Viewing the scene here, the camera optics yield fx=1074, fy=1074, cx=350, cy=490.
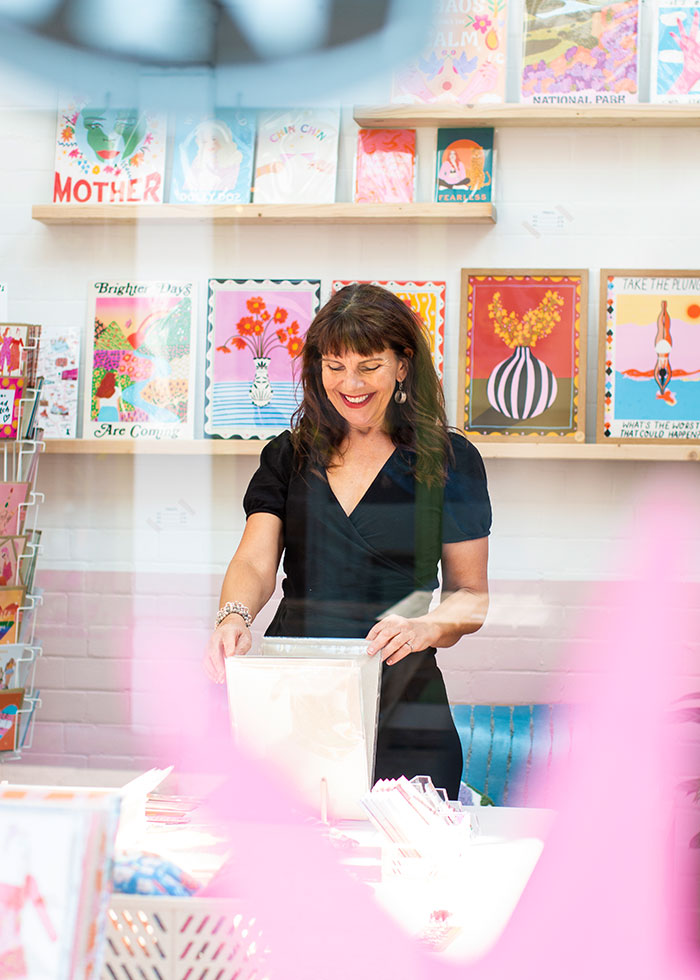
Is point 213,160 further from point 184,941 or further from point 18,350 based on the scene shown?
point 184,941

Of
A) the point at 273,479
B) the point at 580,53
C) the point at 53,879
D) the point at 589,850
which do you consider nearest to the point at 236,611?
the point at 273,479

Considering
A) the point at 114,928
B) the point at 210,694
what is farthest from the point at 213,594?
the point at 114,928

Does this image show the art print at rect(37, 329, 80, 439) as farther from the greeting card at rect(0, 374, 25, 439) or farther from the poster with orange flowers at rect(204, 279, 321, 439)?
the poster with orange flowers at rect(204, 279, 321, 439)

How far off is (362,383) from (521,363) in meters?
0.91

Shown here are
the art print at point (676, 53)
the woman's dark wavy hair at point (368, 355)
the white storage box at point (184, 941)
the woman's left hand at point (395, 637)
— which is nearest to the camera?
the white storage box at point (184, 941)

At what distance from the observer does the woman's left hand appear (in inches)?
60.3

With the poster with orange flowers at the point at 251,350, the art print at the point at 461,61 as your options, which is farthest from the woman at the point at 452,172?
the poster with orange flowers at the point at 251,350

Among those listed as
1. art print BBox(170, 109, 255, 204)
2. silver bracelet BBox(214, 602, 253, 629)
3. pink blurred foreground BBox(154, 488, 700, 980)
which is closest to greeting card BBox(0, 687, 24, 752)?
pink blurred foreground BBox(154, 488, 700, 980)

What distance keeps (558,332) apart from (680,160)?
1.62 ft

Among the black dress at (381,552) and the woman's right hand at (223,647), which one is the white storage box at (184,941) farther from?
the black dress at (381,552)

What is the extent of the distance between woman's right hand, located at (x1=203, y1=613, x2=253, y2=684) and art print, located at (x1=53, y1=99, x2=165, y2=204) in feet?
4.28

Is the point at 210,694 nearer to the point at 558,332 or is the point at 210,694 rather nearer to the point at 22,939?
the point at 558,332

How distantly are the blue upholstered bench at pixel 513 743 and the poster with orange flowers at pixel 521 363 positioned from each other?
0.70m

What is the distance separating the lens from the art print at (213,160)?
253 centimetres
